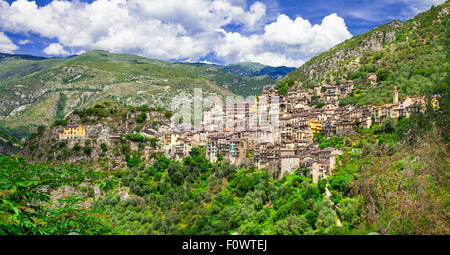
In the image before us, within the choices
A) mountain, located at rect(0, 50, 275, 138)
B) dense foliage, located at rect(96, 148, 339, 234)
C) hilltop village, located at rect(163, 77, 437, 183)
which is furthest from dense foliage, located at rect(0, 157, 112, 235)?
mountain, located at rect(0, 50, 275, 138)

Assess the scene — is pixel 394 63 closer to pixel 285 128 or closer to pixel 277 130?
pixel 285 128

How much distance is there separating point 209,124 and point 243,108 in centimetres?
890

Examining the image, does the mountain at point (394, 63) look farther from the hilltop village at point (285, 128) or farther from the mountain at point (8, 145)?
the mountain at point (8, 145)

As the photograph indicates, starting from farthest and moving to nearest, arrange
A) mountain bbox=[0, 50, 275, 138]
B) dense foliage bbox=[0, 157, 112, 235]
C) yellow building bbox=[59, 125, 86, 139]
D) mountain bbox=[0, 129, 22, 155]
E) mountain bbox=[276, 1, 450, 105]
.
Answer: mountain bbox=[0, 50, 275, 138] < mountain bbox=[0, 129, 22, 155] < yellow building bbox=[59, 125, 86, 139] < mountain bbox=[276, 1, 450, 105] < dense foliage bbox=[0, 157, 112, 235]

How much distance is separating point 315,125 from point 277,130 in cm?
653

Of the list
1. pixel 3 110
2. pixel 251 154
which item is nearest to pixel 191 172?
pixel 251 154

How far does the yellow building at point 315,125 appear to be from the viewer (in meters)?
49.0

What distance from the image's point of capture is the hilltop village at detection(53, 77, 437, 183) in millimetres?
38562

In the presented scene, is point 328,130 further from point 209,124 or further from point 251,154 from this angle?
point 209,124

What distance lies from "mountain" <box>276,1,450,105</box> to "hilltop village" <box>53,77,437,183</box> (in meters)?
3.82

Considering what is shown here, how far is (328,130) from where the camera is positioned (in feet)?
149

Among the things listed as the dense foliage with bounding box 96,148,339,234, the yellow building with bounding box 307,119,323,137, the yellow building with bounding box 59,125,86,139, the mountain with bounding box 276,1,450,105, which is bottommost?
the dense foliage with bounding box 96,148,339,234

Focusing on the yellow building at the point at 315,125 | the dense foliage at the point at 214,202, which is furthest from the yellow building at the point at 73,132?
the yellow building at the point at 315,125

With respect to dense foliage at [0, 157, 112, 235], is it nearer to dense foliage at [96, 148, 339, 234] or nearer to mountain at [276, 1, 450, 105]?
dense foliage at [96, 148, 339, 234]
